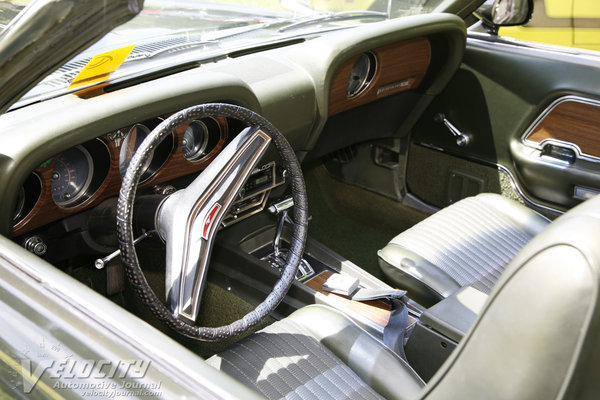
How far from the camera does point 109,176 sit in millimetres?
1629

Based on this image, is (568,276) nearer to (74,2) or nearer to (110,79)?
(74,2)

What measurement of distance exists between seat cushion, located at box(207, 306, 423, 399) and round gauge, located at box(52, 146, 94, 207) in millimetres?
552

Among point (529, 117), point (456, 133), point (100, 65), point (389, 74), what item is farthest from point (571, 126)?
point (100, 65)

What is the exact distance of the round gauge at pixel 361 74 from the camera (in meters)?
2.26

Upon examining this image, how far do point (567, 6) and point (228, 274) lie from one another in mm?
2400

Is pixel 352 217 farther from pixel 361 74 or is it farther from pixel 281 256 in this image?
pixel 361 74

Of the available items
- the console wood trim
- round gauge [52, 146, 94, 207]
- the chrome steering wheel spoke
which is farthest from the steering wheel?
the console wood trim

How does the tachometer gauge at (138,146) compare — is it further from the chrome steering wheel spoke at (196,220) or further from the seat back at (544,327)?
the seat back at (544,327)

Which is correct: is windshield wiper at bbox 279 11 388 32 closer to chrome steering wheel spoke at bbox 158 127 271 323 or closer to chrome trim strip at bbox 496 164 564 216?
chrome trim strip at bbox 496 164 564 216

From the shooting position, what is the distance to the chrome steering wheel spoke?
1.36 m

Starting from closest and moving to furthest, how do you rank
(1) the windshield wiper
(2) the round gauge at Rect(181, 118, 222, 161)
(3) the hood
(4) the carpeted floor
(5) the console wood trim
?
(3) the hood
(2) the round gauge at Rect(181, 118, 222, 161)
(5) the console wood trim
(1) the windshield wiper
(4) the carpeted floor

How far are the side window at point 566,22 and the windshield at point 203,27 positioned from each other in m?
1.08

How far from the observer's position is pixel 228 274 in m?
2.14

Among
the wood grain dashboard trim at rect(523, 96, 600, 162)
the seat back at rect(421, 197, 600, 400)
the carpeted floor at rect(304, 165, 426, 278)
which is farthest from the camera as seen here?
the carpeted floor at rect(304, 165, 426, 278)
